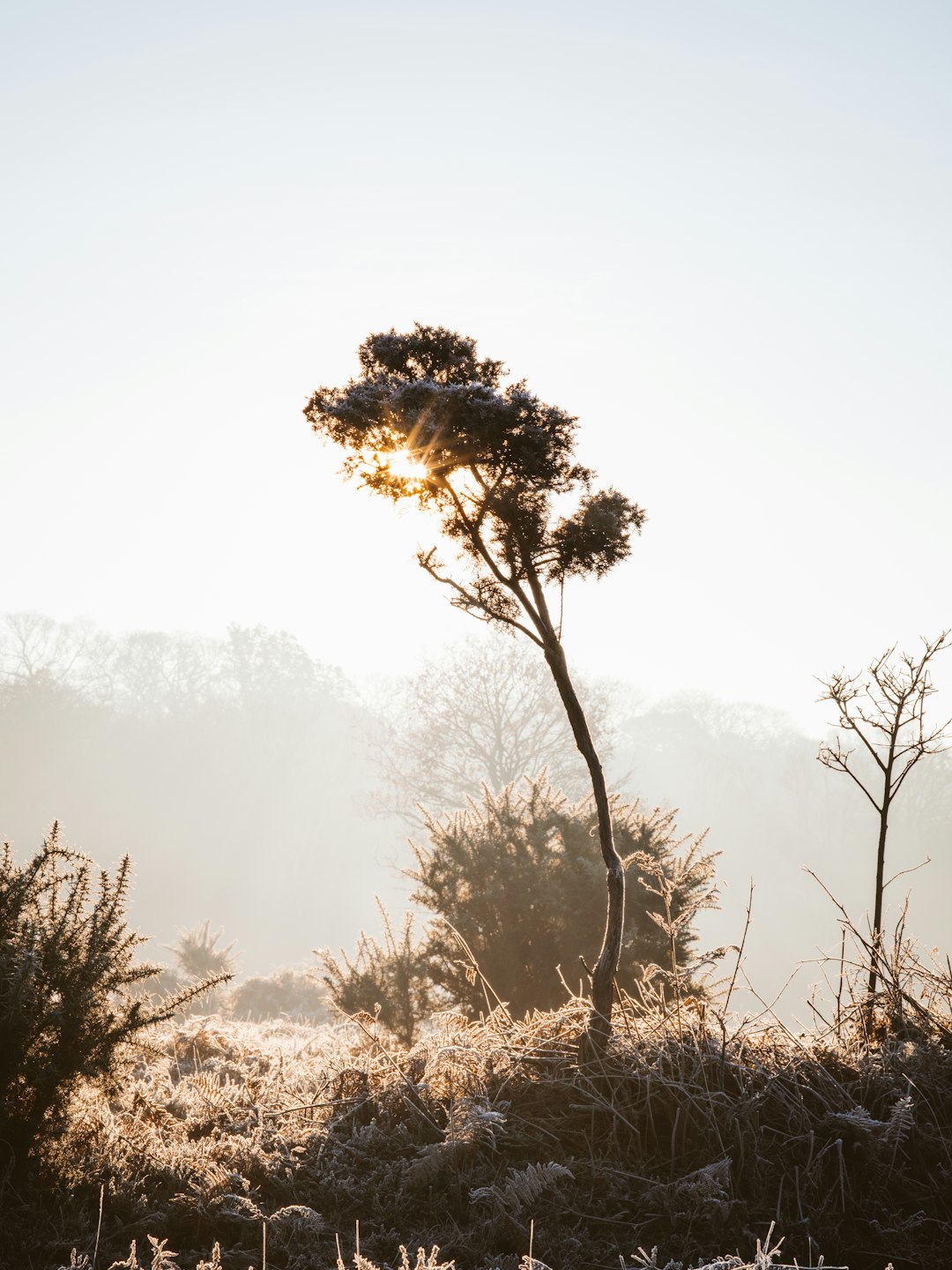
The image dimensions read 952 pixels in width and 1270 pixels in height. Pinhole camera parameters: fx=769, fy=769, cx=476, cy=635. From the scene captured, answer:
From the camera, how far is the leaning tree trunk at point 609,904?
482 centimetres

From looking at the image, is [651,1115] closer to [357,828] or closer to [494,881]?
[494,881]

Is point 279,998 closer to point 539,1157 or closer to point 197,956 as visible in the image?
point 197,956

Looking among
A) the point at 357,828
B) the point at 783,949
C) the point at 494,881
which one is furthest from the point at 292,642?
the point at 494,881

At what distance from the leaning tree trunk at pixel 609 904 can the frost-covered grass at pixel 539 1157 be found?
5.7 inches

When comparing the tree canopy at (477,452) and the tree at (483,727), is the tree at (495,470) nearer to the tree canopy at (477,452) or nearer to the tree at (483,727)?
the tree canopy at (477,452)

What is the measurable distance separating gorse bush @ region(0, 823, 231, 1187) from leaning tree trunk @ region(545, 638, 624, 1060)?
238 cm

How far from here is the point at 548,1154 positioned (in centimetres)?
410

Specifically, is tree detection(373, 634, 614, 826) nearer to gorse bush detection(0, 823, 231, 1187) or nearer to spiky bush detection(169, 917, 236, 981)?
spiky bush detection(169, 917, 236, 981)

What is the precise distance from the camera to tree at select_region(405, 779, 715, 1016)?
860 cm

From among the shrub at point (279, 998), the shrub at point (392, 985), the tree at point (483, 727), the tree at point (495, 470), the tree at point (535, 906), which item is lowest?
Answer: the shrub at point (279, 998)

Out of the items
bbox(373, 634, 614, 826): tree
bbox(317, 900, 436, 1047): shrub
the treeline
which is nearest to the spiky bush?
bbox(317, 900, 436, 1047): shrub

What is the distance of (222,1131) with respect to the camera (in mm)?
4230

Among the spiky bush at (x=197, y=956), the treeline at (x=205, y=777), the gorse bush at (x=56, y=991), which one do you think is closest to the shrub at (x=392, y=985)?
the gorse bush at (x=56, y=991)

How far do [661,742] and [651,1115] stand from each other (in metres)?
54.3
